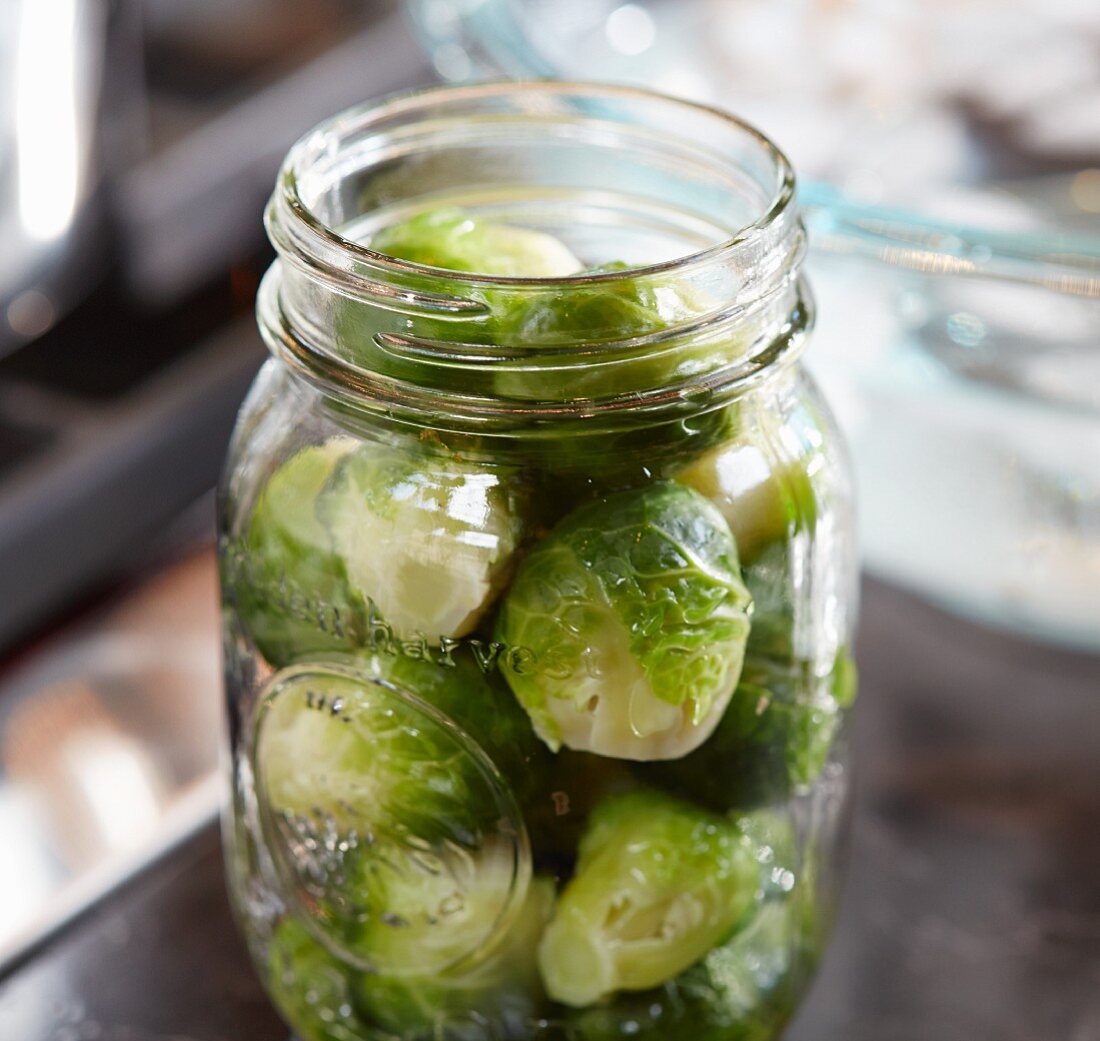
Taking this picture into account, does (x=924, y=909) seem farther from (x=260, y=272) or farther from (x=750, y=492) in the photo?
(x=260, y=272)

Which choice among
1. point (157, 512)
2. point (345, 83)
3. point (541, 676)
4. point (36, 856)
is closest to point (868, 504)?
point (541, 676)

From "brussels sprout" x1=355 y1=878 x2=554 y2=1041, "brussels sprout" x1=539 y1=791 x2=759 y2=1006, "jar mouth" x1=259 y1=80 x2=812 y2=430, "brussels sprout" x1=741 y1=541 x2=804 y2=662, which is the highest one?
"jar mouth" x1=259 y1=80 x2=812 y2=430

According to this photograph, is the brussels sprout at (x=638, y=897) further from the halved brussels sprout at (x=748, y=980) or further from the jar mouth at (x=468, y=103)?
the jar mouth at (x=468, y=103)

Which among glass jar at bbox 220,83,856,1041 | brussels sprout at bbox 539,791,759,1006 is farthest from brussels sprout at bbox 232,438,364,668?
brussels sprout at bbox 539,791,759,1006

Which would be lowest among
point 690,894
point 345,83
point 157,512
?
point 157,512

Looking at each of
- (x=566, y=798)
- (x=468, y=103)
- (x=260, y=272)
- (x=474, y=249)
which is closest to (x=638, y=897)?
(x=566, y=798)

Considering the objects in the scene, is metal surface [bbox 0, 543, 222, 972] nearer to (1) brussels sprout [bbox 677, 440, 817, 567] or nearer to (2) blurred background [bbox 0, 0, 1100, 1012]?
(2) blurred background [bbox 0, 0, 1100, 1012]

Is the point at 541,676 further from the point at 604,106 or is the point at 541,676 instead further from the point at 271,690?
the point at 604,106
